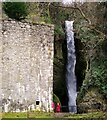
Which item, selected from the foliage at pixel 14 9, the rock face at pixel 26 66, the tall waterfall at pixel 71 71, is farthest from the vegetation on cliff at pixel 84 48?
the rock face at pixel 26 66

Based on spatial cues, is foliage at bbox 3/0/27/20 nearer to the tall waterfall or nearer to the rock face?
the rock face

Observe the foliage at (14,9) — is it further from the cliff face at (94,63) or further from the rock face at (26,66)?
the cliff face at (94,63)

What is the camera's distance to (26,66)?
1989 cm

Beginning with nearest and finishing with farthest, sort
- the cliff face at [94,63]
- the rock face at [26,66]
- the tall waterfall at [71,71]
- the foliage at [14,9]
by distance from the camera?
the rock face at [26,66] → the foliage at [14,9] → the cliff face at [94,63] → the tall waterfall at [71,71]

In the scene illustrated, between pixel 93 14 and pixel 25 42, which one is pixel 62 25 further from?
pixel 25 42

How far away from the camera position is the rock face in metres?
19.1

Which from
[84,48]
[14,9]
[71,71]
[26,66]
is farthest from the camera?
[71,71]

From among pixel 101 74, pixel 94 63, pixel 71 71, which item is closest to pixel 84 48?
pixel 71 71

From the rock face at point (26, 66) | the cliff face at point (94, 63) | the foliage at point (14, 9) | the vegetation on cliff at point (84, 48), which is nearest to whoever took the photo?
the rock face at point (26, 66)

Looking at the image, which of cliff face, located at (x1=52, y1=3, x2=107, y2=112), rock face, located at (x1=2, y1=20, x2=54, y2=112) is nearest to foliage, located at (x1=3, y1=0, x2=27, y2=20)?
rock face, located at (x1=2, y1=20, x2=54, y2=112)

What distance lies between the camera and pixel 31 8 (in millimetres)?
25109

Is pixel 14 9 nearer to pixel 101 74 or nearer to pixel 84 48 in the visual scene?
pixel 101 74

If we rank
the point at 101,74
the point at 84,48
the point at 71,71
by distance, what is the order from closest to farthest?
1. the point at 101,74
2. the point at 84,48
3. the point at 71,71

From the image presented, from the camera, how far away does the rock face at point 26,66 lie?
19078mm
